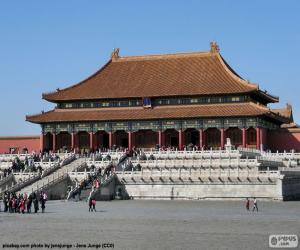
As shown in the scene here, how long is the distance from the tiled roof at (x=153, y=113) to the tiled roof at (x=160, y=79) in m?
1.56

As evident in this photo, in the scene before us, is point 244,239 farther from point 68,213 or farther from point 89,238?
point 68,213

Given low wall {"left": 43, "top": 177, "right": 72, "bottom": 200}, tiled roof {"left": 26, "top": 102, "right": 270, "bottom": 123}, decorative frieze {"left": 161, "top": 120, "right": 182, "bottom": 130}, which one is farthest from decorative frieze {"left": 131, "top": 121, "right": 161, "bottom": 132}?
low wall {"left": 43, "top": 177, "right": 72, "bottom": 200}

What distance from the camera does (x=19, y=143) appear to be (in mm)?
83500

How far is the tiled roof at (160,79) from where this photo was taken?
78.6 metres

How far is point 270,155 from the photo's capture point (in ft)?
208

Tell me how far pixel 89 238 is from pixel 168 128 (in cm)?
5083

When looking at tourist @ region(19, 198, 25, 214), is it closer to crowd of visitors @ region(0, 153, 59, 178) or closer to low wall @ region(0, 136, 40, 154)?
crowd of visitors @ region(0, 153, 59, 178)

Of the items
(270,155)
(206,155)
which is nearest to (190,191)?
(206,155)

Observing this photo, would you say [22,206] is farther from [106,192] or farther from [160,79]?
[160,79]

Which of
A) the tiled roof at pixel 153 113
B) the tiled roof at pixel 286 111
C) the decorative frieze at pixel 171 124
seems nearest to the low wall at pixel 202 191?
the tiled roof at pixel 153 113

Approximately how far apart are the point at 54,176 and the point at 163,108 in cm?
2569

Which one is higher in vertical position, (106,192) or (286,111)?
(286,111)

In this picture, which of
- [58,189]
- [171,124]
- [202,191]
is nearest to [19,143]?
[171,124]

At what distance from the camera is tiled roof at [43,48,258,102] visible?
7862 centimetres
